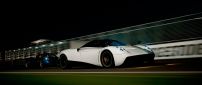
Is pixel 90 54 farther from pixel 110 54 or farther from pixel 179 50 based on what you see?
pixel 179 50

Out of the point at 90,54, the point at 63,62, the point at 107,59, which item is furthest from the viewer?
the point at 63,62

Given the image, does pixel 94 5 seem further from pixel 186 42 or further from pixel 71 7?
pixel 186 42

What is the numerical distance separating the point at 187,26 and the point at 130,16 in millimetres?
15511

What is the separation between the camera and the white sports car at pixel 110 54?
1012 cm

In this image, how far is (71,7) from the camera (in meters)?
62.7

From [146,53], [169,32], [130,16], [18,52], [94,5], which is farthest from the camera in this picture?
[94,5]

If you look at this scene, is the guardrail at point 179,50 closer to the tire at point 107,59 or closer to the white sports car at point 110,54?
the white sports car at point 110,54

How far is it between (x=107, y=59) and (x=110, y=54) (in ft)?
1.02

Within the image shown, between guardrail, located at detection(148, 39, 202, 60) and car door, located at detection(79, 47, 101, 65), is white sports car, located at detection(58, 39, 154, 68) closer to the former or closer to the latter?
car door, located at detection(79, 47, 101, 65)

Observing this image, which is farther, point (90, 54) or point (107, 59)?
point (90, 54)

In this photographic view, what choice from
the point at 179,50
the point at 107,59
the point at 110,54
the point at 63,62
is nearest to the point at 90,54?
the point at 107,59

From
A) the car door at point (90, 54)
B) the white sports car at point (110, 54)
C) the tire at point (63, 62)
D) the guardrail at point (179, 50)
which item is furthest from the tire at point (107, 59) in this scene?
the guardrail at point (179, 50)

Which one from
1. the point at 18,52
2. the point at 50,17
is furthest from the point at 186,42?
the point at 50,17

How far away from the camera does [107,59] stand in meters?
10.7
